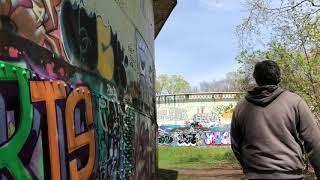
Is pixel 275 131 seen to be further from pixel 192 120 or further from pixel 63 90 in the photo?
pixel 192 120

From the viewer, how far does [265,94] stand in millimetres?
5395

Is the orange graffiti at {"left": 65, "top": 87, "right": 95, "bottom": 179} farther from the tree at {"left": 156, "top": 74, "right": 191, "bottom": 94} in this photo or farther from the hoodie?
the tree at {"left": 156, "top": 74, "right": 191, "bottom": 94}

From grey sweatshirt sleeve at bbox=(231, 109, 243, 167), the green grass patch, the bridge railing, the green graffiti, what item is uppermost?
the green graffiti

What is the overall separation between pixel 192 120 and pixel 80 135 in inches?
2356

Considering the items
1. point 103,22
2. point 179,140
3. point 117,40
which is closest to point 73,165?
point 103,22

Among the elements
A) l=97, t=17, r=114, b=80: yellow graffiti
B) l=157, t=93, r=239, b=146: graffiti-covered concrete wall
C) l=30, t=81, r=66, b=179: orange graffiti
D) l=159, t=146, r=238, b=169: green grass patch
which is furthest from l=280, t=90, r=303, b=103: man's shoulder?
l=157, t=93, r=239, b=146: graffiti-covered concrete wall

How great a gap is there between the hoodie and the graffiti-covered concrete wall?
59.2 metres

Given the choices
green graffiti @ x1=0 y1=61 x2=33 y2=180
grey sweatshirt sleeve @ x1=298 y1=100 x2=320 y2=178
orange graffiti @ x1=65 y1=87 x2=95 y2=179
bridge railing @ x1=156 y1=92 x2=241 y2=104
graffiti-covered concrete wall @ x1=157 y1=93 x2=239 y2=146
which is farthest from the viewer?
bridge railing @ x1=156 y1=92 x2=241 y2=104

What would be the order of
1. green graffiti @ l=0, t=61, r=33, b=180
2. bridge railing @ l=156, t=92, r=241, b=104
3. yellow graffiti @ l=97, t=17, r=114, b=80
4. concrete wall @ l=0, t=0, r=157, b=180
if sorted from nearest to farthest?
green graffiti @ l=0, t=61, r=33, b=180 → concrete wall @ l=0, t=0, r=157, b=180 → yellow graffiti @ l=97, t=17, r=114, b=80 → bridge railing @ l=156, t=92, r=241, b=104

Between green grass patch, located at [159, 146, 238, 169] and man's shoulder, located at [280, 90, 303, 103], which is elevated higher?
man's shoulder, located at [280, 90, 303, 103]

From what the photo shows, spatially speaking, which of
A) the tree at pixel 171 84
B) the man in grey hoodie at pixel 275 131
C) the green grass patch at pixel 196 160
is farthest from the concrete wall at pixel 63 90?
the tree at pixel 171 84

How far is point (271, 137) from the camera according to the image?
17.3 ft

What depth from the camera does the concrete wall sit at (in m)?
3.88

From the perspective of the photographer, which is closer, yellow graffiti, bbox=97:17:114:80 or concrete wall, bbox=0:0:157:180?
concrete wall, bbox=0:0:157:180
